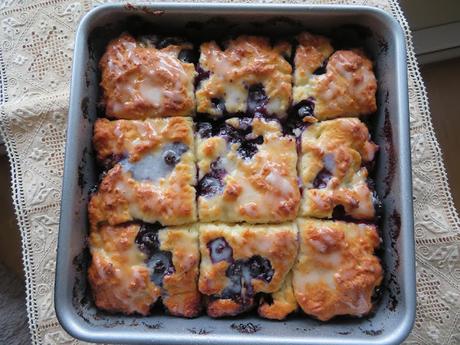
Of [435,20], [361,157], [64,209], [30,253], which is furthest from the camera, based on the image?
[435,20]

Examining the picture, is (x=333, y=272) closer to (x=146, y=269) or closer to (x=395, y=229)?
(x=395, y=229)

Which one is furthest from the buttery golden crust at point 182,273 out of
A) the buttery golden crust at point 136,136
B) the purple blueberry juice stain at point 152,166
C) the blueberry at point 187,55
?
the blueberry at point 187,55

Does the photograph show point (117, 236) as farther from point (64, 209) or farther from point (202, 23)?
point (202, 23)

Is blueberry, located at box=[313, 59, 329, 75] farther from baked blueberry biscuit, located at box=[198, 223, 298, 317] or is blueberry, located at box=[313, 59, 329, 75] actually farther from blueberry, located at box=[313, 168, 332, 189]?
baked blueberry biscuit, located at box=[198, 223, 298, 317]

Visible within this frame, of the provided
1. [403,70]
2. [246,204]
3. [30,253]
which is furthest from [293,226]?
[30,253]

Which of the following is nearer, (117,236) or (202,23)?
(117,236)

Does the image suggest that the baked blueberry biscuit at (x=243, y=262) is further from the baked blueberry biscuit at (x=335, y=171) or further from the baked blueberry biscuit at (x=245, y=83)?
the baked blueberry biscuit at (x=245, y=83)

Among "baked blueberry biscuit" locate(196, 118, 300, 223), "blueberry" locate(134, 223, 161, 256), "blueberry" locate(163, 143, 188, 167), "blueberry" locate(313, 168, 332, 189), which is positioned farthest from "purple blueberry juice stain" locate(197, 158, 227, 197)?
"blueberry" locate(313, 168, 332, 189)
